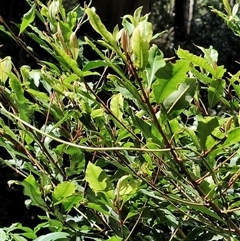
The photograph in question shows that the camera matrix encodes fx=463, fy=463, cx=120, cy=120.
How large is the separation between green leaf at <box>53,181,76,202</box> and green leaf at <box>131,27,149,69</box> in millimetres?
288

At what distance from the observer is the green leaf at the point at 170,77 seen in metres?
0.54

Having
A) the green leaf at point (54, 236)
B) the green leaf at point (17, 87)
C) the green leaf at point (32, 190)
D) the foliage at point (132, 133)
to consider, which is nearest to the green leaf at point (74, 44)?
the foliage at point (132, 133)

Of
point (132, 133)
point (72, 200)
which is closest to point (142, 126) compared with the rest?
point (132, 133)

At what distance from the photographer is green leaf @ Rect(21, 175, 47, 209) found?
0.75 metres

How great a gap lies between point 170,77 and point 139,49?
5 centimetres

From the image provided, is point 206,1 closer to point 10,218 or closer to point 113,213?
point 10,218

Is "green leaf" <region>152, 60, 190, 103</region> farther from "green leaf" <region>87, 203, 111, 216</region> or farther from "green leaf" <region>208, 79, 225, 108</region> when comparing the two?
"green leaf" <region>87, 203, 111, 216</region>

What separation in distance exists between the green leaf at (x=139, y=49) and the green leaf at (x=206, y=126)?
110mm

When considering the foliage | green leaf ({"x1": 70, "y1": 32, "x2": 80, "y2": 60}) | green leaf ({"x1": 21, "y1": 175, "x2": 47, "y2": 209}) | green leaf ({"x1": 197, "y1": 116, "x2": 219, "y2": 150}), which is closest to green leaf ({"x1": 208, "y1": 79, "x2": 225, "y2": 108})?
the foliage

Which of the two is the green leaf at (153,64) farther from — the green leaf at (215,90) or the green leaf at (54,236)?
the green leaf at (54,236)

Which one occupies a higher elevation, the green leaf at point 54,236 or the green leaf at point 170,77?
the green leaf at point 170,77

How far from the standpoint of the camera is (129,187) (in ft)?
2.37

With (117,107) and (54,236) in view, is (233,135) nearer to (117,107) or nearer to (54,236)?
(117,107)

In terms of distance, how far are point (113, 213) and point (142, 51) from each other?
377 millimetres
